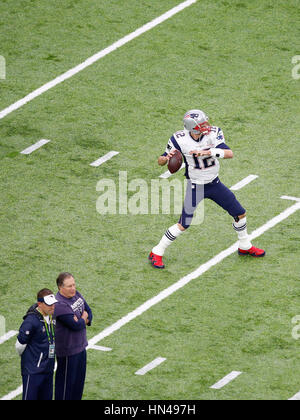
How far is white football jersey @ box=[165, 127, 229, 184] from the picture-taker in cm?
1481

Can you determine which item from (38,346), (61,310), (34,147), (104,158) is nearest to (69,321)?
(61,310)

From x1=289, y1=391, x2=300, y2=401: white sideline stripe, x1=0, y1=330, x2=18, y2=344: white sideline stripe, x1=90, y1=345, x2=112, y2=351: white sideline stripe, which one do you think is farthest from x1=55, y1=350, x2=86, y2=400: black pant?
x1=289, y1=391, x2=300, y2=401: white sideline stripe

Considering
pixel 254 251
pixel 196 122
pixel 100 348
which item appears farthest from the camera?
pixel 254 251

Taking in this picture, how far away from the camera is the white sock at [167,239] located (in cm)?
1510

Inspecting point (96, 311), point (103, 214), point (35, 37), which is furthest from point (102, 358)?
point (35, 37)

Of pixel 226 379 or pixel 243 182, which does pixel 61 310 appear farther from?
pixel 243 182

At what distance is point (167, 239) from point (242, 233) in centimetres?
94

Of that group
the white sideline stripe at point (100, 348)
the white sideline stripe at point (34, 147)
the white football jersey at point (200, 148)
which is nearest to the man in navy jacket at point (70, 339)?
the white sideline stripe at point (100, 348)

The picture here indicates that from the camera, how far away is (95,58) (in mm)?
19922

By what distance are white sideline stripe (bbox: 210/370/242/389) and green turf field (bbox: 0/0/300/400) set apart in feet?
0.22

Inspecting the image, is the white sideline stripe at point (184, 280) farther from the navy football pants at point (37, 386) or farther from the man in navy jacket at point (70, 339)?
the navy football pants at point (37, 386)

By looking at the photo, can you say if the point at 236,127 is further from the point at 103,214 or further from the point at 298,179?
the point at 103,214

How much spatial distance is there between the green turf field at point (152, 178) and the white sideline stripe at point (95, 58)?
0.38 ft
